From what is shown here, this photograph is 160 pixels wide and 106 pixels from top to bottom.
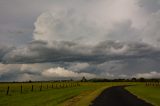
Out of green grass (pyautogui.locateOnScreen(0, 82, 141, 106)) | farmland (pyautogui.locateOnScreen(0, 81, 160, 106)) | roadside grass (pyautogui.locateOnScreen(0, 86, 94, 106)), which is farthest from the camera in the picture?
farmland (pyautogui.locateOnScreen(0, 81, 160, 106))

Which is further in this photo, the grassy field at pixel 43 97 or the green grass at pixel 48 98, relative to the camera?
the grassy field at pixel 43 97

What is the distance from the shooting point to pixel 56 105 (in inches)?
1178

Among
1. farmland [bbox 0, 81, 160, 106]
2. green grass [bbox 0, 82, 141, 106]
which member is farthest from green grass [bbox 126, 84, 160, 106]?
green grass [bbox 0, 82, 141, 106]

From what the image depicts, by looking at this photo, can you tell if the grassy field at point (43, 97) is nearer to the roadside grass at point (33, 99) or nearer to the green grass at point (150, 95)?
the roadside grass at point (33, 99)

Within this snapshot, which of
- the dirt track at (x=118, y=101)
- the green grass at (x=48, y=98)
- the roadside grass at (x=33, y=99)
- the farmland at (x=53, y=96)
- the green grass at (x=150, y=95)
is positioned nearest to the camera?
the dirt track at (x=118, y=101)

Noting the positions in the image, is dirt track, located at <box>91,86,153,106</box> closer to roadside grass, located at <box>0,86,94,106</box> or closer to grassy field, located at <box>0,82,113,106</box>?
grassy field, located at <box>0,82,113,106</box>

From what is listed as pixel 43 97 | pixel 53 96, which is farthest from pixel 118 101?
pixel 53 96

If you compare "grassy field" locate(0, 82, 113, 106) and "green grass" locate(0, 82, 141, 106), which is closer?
"green grass" locate(0, 82, 141, 106)

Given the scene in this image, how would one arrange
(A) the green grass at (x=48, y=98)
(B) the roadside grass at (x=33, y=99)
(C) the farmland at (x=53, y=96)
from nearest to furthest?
(B) the roadside grass at (x=33, y=99), (A) the green grass at (x=48, y=98), (C) the farmland at (x=53, y=96)

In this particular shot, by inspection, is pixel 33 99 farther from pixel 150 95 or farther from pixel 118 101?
pixel 150 95

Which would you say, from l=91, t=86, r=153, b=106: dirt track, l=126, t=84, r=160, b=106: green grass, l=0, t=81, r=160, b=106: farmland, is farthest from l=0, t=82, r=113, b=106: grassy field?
l=126, t=84, r=160, b=106: green grass

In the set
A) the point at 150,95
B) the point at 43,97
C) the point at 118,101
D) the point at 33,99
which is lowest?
the point at 118,101

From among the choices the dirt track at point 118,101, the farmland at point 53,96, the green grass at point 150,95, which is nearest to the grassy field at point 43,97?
the farmland at point 53,96

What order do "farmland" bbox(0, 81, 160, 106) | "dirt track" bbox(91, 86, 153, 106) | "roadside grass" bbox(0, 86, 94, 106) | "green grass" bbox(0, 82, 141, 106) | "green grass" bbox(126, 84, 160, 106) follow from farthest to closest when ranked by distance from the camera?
1. "green grass" bbox(126, 84, 160, 106)
2. "farmland" bbox(0, 81, 160, 106)
3. "green grass" bbox(0, 82, 141, 106)
4. "roadside grass" bbox(0, 86, 94, 106)
5. "dirt track" bbox(91, 86, 153, 106)
